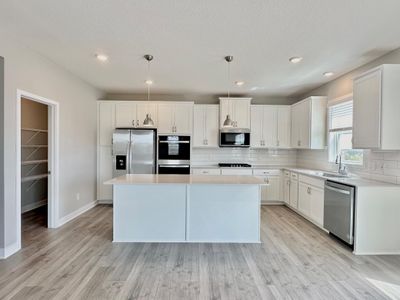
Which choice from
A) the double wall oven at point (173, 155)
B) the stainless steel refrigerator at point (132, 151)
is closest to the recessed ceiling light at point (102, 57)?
the stainless steel refrigerator at point (132, 151)

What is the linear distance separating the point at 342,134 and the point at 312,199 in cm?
129

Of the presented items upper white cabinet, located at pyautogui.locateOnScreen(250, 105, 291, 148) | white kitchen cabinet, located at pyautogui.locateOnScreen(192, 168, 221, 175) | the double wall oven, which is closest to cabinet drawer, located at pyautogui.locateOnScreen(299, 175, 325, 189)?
upper white cabinet, located at pyautogui.locateOnScreen(250, 105, 291, 148)

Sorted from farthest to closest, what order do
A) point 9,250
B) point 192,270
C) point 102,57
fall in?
point 102,57, point 9,250, point 192,270

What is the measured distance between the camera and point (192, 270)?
105 inches

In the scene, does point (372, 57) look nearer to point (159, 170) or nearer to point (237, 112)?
point (237, 112)

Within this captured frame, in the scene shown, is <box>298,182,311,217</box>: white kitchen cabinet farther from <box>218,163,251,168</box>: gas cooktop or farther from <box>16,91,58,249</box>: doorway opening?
<box>16,91,58,249</box>: doorway opening

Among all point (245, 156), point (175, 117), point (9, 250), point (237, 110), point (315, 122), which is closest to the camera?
point (9, 250)

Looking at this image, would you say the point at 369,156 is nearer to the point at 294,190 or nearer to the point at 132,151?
the point at 294,190

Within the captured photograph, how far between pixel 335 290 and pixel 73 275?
8.47 feet

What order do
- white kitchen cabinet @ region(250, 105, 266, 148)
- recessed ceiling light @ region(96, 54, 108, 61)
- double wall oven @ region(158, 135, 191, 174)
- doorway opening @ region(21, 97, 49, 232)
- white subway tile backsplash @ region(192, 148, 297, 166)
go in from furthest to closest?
white subway tile backsplash @ region(192, 148, 297, 166) < white kitchen cabinet @ region(250, 105, 266, 148) < double wall oven @ region(158, 135, 191, 174) < doorway opening @ region(21, 97, 49, 232) < recessed ceiling light @ region(96, 54, 108, 61)

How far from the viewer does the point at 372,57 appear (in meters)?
3.42

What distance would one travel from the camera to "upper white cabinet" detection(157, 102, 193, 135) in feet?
18.2

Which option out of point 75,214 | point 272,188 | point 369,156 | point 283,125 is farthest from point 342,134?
point 75,214

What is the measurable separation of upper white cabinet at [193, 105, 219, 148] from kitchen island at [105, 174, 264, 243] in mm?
2402
